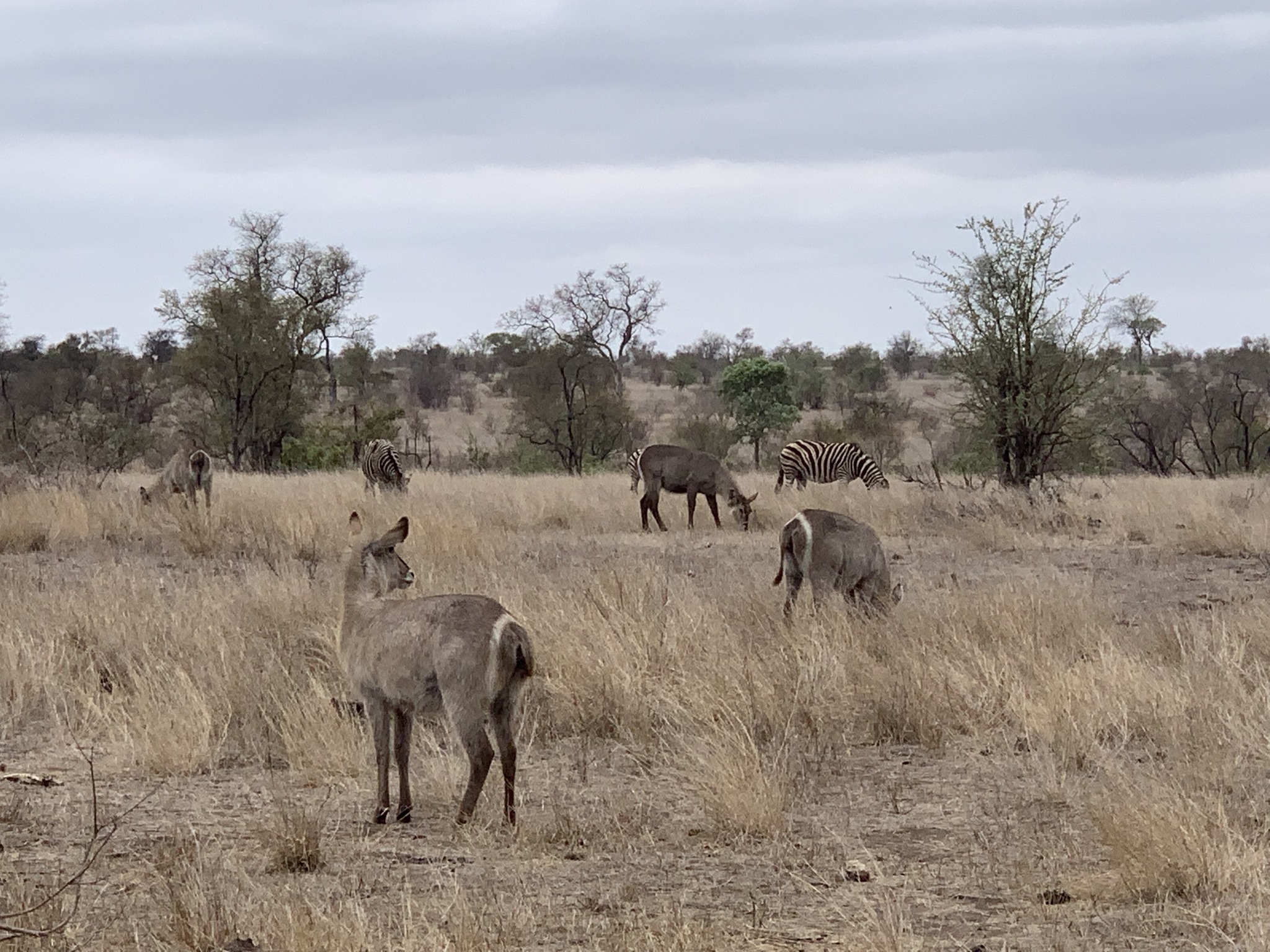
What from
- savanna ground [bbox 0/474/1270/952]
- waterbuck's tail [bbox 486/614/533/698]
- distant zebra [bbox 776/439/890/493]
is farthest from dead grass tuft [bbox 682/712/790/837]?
distant zebra [bbox 776/439/890/493]

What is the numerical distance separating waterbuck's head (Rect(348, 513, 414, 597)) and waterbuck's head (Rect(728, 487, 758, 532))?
12040 mm

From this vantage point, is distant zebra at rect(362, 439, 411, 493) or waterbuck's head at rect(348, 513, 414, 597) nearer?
waterbuck's head at rect(348, 513, 414, 597)

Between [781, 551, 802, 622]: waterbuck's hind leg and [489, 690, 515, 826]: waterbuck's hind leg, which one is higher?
[781, 551, 802, 622]: waterbuck's hind leg

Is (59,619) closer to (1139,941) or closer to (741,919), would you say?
(741,919)

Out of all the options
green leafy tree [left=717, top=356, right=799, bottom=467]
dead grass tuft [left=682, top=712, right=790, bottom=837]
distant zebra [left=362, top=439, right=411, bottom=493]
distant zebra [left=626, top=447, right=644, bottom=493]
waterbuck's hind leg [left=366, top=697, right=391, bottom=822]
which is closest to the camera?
dead grass tuft [left=682, top=712, right=790, bottom=837]

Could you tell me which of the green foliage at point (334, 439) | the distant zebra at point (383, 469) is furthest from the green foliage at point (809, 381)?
the distant zebra at point (383, 469)

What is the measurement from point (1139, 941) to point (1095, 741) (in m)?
2.59

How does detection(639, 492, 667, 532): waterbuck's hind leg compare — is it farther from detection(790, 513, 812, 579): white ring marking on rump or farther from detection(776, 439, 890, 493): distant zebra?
detection(790, 513, 812, 579): white ring marking on rump

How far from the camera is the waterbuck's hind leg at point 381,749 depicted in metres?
6.18

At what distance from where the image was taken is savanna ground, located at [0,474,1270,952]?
4.77 metres

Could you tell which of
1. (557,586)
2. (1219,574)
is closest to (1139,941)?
(557,586)

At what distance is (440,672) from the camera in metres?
5.81

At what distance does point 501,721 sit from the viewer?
19.7ft

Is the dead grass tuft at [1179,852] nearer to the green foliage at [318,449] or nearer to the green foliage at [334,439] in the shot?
the green foliage at [334,439]
